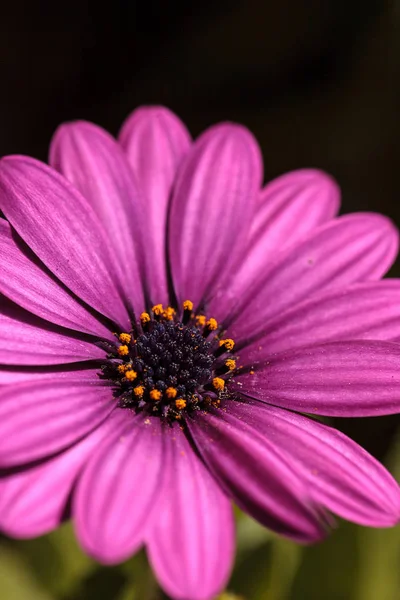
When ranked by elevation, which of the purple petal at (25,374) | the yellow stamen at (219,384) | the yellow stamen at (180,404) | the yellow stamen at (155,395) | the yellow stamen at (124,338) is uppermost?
the purple petal at (25,374)

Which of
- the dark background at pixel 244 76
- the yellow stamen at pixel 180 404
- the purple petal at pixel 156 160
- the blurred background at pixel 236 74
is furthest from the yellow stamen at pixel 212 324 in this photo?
the dark background at pixel 244 76

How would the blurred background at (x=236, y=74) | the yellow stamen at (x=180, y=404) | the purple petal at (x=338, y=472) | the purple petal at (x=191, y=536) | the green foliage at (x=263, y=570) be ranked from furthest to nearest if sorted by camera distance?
the blurred background at (x=236, y=74), the green foliage at (x=263, y=570), the yellow stamen at (x=180, y=404), the purple petal at (x=338, y=472), the purple petal at (x=191, y=536)

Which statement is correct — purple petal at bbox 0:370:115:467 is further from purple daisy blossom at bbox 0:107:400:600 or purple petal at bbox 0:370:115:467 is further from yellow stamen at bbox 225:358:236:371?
yellow stamen at bbox 225:358:236:371

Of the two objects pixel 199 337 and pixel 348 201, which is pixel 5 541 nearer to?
pixel 199 337

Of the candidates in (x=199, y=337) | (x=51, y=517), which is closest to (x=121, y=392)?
(x=199, y=337)

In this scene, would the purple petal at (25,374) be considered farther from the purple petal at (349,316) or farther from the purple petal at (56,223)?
the purple petal at (349,316)

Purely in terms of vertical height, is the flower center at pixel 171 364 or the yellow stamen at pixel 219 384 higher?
the flower center at pixel 171 364
